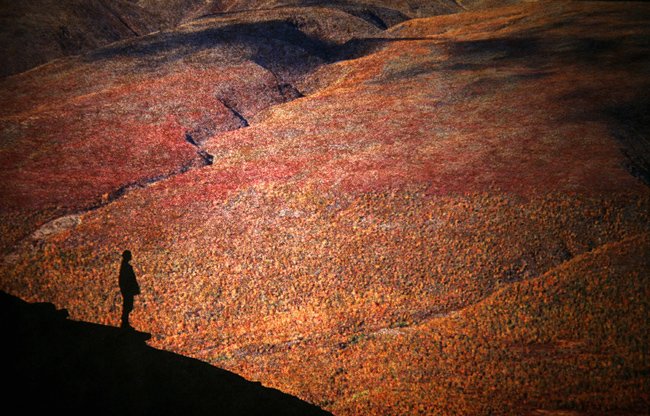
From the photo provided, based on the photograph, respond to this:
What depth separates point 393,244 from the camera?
17.7m

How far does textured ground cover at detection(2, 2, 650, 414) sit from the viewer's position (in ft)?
41.9

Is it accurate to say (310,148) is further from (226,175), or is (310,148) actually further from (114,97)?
(114,97)

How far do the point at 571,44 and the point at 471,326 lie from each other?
3782cm

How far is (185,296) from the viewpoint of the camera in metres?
15.7

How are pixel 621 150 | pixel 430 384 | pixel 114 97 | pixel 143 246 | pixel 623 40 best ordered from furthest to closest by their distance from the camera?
pixel 623 40 → pixel 114 97 → pixel 621 150 → pixel 143 246 → pixel 430 384

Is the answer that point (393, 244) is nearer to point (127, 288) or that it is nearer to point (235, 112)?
point (127, 288)

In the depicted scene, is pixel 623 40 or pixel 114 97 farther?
pixel 623 40

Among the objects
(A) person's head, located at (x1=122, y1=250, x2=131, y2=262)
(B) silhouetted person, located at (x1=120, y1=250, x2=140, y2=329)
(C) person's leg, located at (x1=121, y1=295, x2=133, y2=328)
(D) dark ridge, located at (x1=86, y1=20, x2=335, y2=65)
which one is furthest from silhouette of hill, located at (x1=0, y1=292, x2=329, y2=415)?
(D) dark ridge, located at (x1=86, y1=20, x2=335, y2=65)

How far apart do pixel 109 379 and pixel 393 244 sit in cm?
1161

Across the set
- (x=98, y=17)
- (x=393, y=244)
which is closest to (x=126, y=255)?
(x=393, y=244)

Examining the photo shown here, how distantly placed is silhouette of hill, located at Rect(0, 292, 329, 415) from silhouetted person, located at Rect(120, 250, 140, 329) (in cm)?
87

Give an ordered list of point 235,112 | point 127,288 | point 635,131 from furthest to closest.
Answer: point 235,112 → point 635,131 → point 127,288

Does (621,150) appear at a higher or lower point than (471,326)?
higher

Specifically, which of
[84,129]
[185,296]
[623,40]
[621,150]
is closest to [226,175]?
[185,296]
